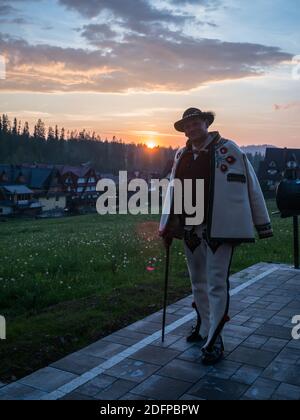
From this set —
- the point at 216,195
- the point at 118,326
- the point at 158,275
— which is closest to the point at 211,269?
the point at 216,195

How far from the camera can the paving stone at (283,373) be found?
4641 millimetres

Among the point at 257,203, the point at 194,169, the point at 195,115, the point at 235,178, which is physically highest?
the point at 195,115

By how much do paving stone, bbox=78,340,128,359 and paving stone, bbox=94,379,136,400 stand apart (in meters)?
0.69

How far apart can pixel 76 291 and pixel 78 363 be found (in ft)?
9.85

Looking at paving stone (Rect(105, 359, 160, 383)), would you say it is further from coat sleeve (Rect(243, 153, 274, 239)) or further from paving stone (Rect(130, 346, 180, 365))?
coat sleeve (Rect(243, 153, 274, 239))

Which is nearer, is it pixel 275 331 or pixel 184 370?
pixel 184 370

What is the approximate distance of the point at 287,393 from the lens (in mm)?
4359

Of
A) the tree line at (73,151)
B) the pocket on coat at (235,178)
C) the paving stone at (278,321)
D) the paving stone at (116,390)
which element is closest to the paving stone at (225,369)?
the paving stone at (116,390)

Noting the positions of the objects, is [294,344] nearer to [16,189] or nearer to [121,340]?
[121,340]

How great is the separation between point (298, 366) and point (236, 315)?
1793 mm

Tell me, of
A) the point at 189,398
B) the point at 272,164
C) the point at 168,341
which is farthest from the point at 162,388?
the point at 272,164

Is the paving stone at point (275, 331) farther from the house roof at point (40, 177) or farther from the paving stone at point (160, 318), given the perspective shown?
the house roof at point (40, 177)
